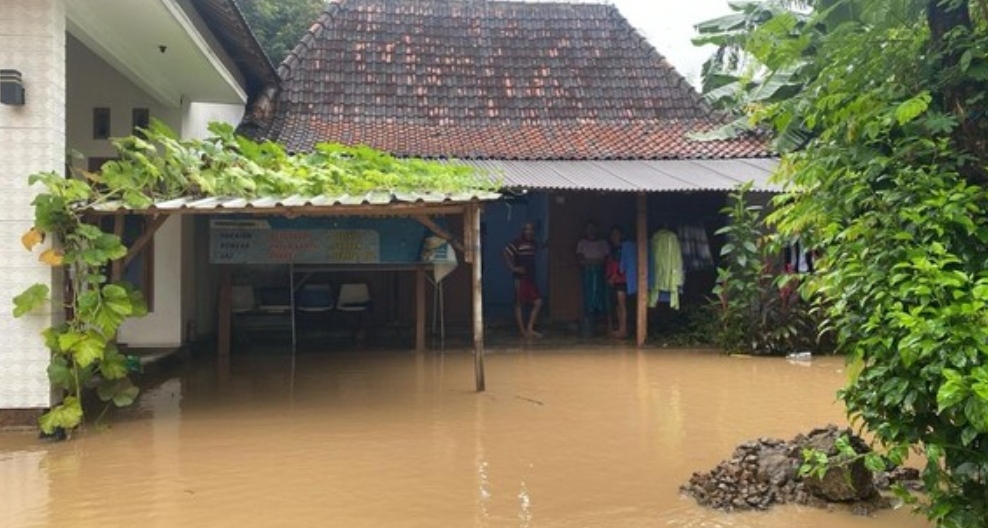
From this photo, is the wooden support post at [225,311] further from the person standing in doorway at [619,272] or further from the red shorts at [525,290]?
the person standing in doorway at [619,272]

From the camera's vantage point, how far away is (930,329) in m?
3.28

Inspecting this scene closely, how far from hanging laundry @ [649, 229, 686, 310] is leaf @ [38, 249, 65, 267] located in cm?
760

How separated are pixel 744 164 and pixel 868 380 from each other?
8396 mm

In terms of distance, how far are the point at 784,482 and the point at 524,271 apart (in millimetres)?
7298

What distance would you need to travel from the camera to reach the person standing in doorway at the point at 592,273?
12000 mm

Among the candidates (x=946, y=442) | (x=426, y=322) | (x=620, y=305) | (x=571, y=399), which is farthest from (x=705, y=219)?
(x=946, y=442)

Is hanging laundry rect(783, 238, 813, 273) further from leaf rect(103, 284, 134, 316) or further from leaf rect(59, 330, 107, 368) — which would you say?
leaf rect(59, 330, 107, 368)

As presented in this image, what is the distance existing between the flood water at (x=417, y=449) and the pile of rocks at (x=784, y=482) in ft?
0.40

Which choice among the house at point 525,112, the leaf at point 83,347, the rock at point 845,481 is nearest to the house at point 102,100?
the leaf at point 83,347

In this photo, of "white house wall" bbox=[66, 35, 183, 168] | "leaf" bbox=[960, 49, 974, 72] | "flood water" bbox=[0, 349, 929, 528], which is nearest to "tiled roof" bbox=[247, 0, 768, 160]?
"white house wall" bbox=[66, 35, 183, 168]

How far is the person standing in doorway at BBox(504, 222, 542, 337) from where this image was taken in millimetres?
11773

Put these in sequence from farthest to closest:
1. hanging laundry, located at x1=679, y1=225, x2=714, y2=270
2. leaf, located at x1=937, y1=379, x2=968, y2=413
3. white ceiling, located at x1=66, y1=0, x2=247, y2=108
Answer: hanging laundry, located at x1=679, y1=225, x2=714, y2=270 → white ceiling, located at x1=66, y1=0, x2=247, y2=108 → leaf, located at x1=937, y1=379, x2=968, y2=413

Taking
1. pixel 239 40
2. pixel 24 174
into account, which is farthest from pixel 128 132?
pixel 24 174

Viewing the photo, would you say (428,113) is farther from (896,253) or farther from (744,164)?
(896,253)
